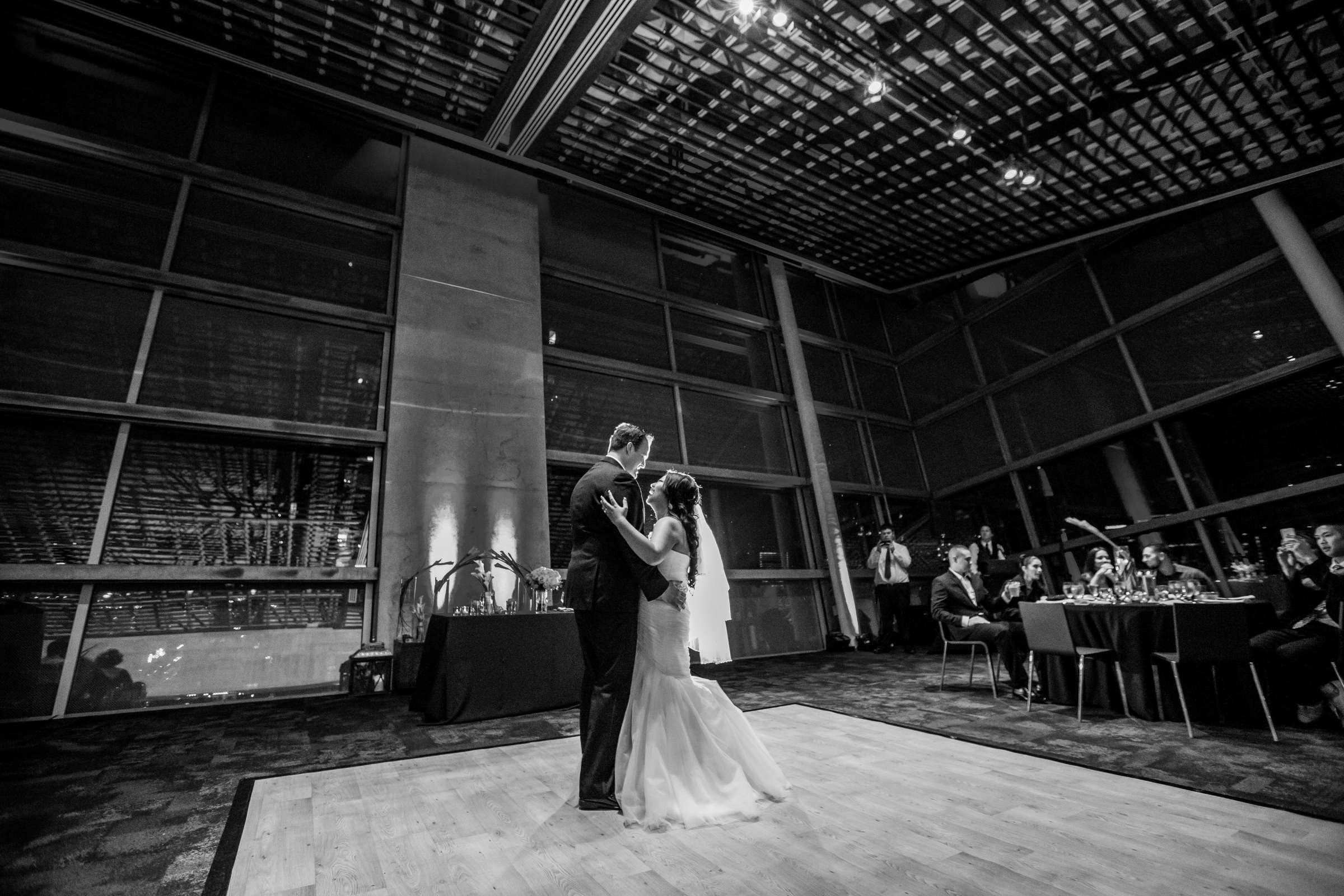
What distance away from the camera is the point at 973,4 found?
5078 mm

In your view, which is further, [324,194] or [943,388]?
[943,388]

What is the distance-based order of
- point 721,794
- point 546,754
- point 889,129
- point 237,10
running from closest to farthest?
point 721,794, point 546,754, point 237,10, point 889,129

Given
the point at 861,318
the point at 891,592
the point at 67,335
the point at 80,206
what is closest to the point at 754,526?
the point at 891,592

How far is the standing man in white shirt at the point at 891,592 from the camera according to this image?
745cm

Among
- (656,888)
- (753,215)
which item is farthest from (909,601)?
(656,888)

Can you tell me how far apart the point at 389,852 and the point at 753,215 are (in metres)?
8.25

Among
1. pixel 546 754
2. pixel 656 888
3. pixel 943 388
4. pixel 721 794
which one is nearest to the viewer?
pixel 656 888

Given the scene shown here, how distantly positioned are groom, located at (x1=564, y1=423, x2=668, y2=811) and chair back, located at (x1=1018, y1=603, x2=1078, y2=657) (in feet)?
8.98

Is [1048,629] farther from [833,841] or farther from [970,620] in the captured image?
[833,841]

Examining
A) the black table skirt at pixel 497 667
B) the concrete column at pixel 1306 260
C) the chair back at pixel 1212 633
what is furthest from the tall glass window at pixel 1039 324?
the black table skirt at pixel 497 667

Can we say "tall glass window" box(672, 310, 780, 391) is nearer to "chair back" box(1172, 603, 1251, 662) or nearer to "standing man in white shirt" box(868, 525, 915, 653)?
"standing man in white shirt" box(868, 525, 915, 653)

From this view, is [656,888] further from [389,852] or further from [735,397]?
[735,397]

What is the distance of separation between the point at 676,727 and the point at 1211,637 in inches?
114

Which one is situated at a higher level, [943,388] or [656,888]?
[943,388]
